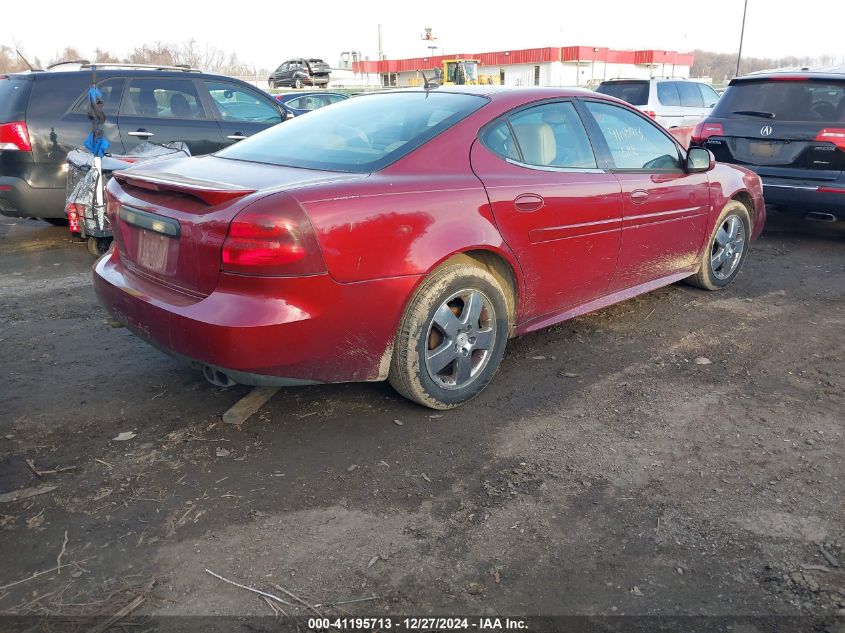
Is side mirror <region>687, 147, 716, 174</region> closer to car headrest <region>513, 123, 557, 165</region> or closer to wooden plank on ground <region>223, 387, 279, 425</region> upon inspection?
car headrest <region>513, 123, 557, 165</region>

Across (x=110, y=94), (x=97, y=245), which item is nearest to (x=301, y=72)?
(x=110, y=94)

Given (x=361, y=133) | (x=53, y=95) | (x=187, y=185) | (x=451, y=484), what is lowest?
(x=451, y=484)

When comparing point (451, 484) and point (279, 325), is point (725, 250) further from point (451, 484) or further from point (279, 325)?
point (279, 325)

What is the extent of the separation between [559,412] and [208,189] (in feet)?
6.55

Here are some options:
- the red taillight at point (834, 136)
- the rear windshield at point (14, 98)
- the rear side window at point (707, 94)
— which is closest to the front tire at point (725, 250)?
the red taillight at point (834, 136)

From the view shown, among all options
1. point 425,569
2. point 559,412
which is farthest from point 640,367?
Answer: point 425,569

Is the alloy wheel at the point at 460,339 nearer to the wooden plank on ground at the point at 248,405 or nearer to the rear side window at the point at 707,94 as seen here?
the wooden plank on ground at the point at 248,405

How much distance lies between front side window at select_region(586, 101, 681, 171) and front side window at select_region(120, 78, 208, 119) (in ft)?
16.8

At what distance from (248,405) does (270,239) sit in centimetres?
110

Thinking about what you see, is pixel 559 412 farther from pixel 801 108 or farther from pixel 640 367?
pixel 801 108

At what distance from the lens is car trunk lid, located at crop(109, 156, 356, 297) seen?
3033mm

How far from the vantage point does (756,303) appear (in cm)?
559

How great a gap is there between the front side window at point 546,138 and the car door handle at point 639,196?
1.15 ft

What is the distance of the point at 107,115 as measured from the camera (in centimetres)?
749
